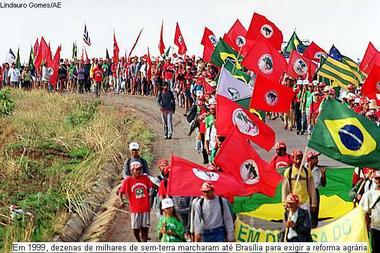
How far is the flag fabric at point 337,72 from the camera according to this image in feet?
61.6

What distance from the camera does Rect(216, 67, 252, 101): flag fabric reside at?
44.9 feet

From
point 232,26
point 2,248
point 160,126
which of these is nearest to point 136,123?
point 160,126

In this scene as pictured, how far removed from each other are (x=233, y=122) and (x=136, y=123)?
10327 millimetres

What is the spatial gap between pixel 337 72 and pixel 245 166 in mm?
10030

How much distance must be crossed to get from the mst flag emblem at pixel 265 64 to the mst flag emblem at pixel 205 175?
795cm

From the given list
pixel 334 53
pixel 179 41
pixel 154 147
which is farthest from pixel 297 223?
pixel 179 41

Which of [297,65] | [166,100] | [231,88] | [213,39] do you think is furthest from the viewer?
[213,39]

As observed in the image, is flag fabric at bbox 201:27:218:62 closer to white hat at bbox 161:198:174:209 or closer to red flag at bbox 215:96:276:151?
red flag at bbox 215:96:276:151

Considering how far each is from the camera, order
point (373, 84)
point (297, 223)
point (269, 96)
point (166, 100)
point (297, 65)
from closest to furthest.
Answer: point (297, 223)
point (269, 96)
point (373, 84)
point (166, 100)
point (297, 65)

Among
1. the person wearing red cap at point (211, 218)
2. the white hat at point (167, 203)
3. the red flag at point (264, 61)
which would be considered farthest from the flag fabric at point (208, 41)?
the person wearing red cap at point (211, 218)

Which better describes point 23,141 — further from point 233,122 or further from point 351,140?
point 351,140

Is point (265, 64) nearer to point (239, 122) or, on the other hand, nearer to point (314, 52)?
point (239, 122)

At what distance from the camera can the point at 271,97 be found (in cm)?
1345

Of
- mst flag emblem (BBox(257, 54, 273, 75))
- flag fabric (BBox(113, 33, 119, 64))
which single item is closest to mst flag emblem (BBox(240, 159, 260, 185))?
mst flag emblem (BBox(257, 54, 273, 75))
